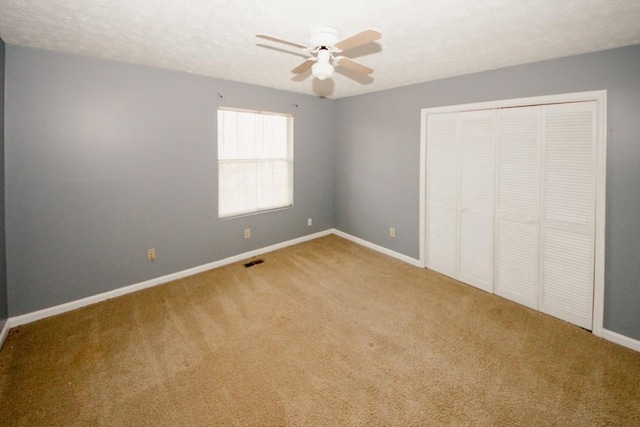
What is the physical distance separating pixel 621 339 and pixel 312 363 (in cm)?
259

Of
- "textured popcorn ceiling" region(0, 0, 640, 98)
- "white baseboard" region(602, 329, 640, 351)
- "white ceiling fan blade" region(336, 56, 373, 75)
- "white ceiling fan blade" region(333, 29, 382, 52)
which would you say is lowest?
"white baseboard" region(602, 329, 640, 351)

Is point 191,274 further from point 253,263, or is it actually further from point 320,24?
point 320,24

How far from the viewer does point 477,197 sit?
3.34 m

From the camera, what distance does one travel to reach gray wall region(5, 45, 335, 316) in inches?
103

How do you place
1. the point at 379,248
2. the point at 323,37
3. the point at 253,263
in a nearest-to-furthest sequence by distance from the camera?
the point at 323,37 < the point at 253,263 < the point at 379,248

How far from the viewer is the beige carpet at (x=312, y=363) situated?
5.90ft

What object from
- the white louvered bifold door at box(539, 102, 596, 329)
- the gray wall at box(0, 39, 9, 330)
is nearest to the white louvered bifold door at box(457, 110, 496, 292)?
the white louvered bifold door at box(539, 102, 596, 329)

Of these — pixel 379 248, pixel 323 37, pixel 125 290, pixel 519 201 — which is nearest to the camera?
pixel 323 37

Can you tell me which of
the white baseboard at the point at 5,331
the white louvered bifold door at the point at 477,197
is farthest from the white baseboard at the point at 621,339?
the white baseboard at the point at 5,331

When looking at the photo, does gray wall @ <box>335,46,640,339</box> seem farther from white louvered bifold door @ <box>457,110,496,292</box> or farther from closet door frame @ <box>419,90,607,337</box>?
white louvered bifold door @ <box>457,110,496,292</box>

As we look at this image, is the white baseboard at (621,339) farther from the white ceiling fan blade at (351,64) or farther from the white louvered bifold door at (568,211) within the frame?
the white ceiling fan blade at (351,64)

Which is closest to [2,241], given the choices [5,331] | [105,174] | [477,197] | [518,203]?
[5,331]

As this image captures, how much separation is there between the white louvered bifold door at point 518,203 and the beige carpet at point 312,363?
0.29 metres

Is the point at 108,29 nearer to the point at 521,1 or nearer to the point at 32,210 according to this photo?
the point at 32,210
